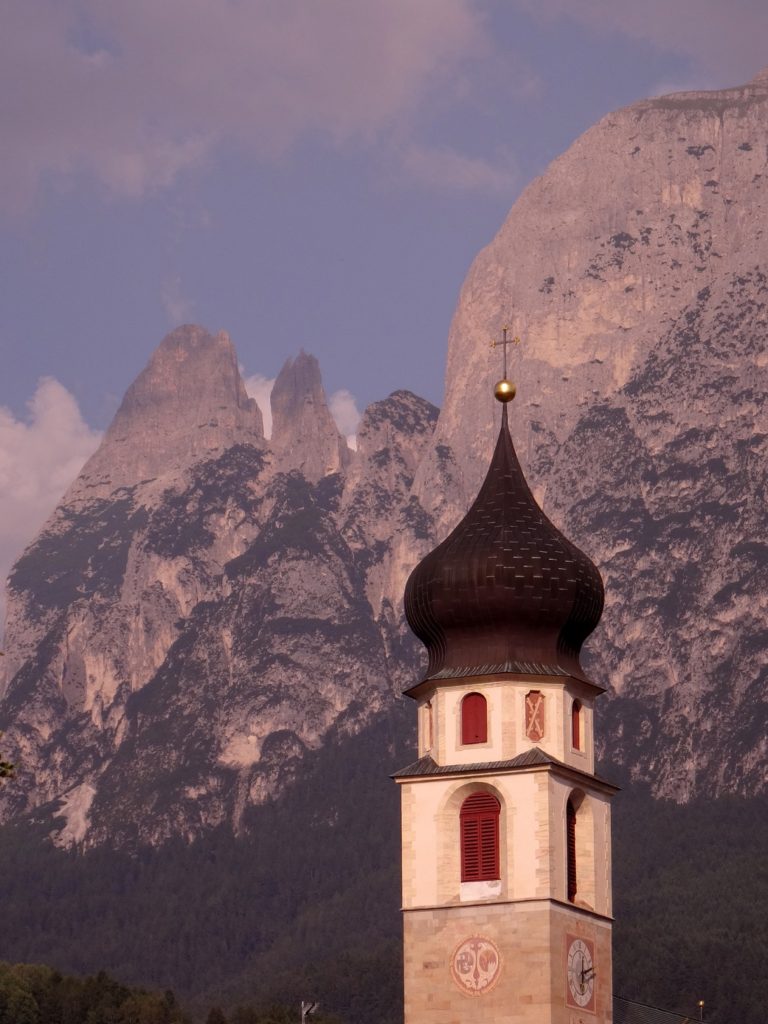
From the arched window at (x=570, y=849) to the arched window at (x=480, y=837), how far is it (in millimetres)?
1838

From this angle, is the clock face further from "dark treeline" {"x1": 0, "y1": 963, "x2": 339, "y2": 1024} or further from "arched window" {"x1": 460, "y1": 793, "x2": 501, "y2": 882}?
"dark treeline" {"x1": 0, "y1": 963, "x2": 339, "y2": 1024}

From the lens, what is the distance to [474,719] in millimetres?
70125

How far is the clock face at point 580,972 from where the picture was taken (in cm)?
6794

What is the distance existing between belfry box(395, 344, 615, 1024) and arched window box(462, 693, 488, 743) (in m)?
0.02

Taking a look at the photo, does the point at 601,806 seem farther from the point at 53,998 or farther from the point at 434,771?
the point at 53,998

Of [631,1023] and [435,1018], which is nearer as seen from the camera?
[435,1018]

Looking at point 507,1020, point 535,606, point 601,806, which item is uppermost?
point 535,606

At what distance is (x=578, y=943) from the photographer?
68.6 meters

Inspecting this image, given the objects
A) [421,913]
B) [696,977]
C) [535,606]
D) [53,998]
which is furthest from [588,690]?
[696,977]

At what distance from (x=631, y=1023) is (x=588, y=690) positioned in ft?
34.3

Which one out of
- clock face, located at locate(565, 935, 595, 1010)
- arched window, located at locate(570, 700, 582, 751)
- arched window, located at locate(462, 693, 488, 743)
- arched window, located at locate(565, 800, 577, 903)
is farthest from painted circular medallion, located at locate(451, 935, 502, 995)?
arched window, located at locate(570, 700, 582, 751)

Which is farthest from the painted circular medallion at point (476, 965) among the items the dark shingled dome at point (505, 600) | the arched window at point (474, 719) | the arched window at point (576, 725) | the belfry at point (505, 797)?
the dark shingled dome at point (505, 600)

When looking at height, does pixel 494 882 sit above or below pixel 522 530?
below

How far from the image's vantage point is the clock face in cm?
6794
